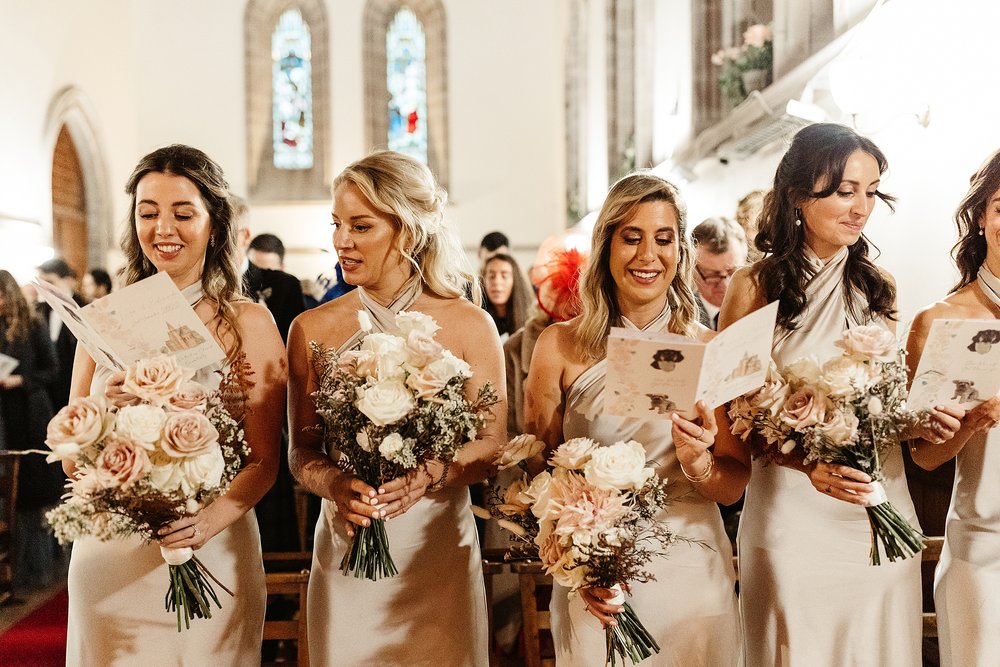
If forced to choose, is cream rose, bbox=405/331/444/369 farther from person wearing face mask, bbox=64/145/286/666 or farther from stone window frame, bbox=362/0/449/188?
stone window frame, bbox=362/0/449/188

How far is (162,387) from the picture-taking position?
1922 millimetres

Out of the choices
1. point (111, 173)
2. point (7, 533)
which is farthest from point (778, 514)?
point (111, 173)

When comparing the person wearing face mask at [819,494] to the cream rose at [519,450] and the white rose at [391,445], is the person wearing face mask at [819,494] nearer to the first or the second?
the cream rose at [519,450]

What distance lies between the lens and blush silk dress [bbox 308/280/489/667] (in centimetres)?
227

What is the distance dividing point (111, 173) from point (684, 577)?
15.0 m

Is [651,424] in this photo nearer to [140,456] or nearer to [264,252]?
[140,456]

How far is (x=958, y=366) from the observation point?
2.09 m

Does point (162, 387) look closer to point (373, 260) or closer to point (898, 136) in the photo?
point (373, 260)

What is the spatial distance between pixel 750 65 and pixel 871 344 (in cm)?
520

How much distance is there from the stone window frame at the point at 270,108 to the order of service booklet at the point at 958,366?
1556cm

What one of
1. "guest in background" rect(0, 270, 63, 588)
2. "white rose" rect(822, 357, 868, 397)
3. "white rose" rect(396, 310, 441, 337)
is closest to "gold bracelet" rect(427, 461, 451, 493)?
"white rose" rect(396, 310, 441, 337)

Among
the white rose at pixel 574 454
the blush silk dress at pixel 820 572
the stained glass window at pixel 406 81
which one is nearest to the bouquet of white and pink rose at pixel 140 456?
the white rose at pixel 574 454

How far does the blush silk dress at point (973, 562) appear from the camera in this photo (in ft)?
7.48

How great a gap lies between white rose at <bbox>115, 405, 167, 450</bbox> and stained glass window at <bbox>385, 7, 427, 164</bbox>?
15.6m
